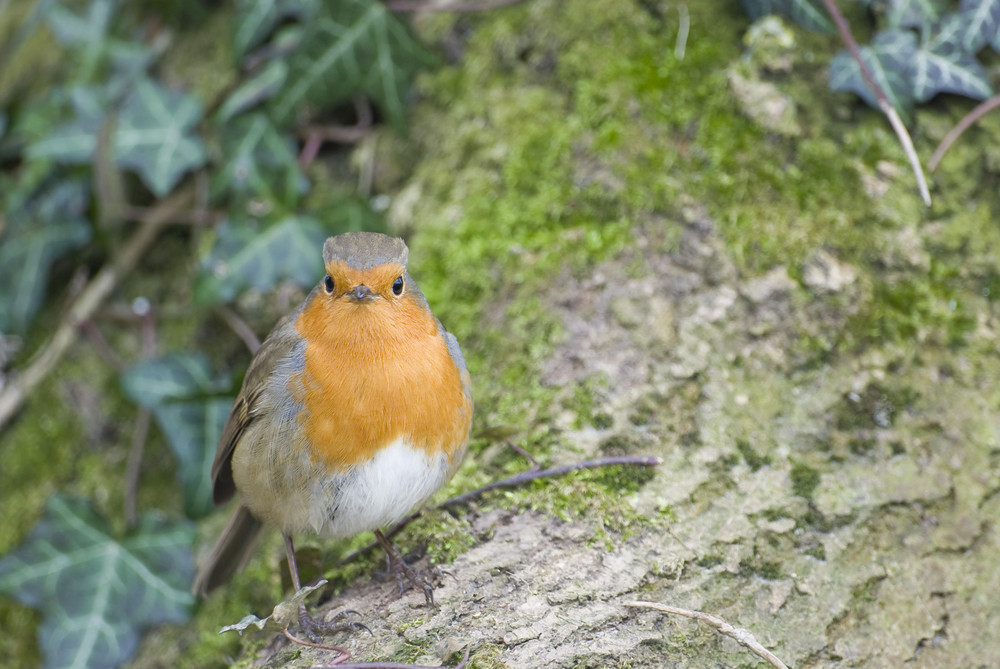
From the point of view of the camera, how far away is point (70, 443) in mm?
3826

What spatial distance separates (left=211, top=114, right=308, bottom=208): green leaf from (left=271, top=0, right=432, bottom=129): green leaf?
0.12m

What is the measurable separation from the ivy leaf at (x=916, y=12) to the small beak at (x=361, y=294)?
2.24m

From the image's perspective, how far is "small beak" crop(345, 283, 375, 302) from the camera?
248 centimetres

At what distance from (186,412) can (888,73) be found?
289 cm

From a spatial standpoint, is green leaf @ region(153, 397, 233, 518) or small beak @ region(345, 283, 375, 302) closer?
small beak @ region(345, 283, 375, 302)

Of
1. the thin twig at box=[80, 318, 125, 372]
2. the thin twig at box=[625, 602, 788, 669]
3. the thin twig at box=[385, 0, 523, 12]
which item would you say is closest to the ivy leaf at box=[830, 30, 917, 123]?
the thin twig at box=[385, 0, 523, 12]

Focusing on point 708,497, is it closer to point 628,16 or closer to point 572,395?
point 572,395

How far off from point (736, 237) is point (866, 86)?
76 centimetres

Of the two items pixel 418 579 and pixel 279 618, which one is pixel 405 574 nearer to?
pixel 418 579

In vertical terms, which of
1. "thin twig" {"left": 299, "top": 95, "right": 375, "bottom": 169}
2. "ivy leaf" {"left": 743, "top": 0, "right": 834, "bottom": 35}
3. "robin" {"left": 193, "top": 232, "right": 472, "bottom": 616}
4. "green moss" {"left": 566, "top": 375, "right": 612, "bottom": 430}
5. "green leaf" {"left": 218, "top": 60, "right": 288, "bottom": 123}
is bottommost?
"green moss" {"left": 566, "top": 375, "right": 612, "bottom": 430}

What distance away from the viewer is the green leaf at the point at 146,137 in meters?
3.79

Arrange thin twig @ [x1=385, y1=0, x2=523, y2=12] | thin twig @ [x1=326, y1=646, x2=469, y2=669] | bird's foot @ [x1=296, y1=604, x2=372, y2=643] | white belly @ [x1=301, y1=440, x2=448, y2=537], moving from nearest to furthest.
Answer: thin twig @ [x1=326, y1=646, x2=469, y2=669], bird's foot @ [x1=296, y1=604, x2=372, y2=643], white belly @ [x1=301, y1=440, x2=448, y2=537], thin twig @ [x1=385, y1=0, x2=523, y2=12]

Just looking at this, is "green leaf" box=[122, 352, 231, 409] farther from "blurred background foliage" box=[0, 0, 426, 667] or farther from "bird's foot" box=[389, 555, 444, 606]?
"bird's foot" box=[389, 555, 444, 606]

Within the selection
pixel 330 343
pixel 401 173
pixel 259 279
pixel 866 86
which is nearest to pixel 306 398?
pixel 330 343
